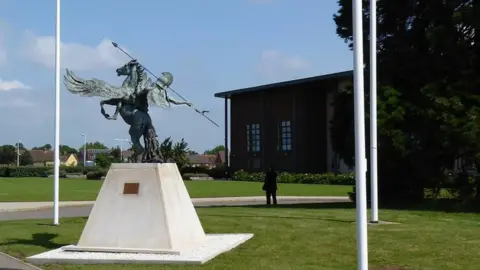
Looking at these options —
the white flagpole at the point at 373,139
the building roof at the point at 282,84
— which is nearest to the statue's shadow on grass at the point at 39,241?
the white flagpole at the point at 373,139

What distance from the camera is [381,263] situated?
36.5 ft

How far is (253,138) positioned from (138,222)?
7077cm

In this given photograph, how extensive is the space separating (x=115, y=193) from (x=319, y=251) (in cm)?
392

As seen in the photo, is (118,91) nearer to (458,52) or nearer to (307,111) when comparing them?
(458,52)

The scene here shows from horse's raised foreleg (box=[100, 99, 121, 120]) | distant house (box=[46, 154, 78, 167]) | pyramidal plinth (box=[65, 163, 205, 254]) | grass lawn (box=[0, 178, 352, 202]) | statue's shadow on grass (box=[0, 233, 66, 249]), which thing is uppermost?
distant house (box=[46, 154, 78, 167])

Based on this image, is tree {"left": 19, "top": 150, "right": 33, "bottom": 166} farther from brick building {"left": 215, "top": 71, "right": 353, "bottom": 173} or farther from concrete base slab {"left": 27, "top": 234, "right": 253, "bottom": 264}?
concrete base slab {"left": 27, "top": 234, "right": 253, "bottom": 264}

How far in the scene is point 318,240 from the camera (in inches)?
540

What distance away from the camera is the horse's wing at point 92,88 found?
13922 millimetres

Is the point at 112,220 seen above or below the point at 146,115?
below

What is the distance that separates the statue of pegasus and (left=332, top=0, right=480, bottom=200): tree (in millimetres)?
10313

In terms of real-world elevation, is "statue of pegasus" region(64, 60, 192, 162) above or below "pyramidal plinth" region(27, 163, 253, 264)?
above

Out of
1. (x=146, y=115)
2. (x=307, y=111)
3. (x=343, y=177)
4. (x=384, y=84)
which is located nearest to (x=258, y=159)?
(x=307, y=111)

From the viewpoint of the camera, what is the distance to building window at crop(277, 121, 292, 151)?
255ft

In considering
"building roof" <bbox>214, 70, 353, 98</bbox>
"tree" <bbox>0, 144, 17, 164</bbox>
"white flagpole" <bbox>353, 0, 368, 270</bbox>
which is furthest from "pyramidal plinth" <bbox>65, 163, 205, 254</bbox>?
"tree" <bbox>0, 144, 17, 164</bbox>
